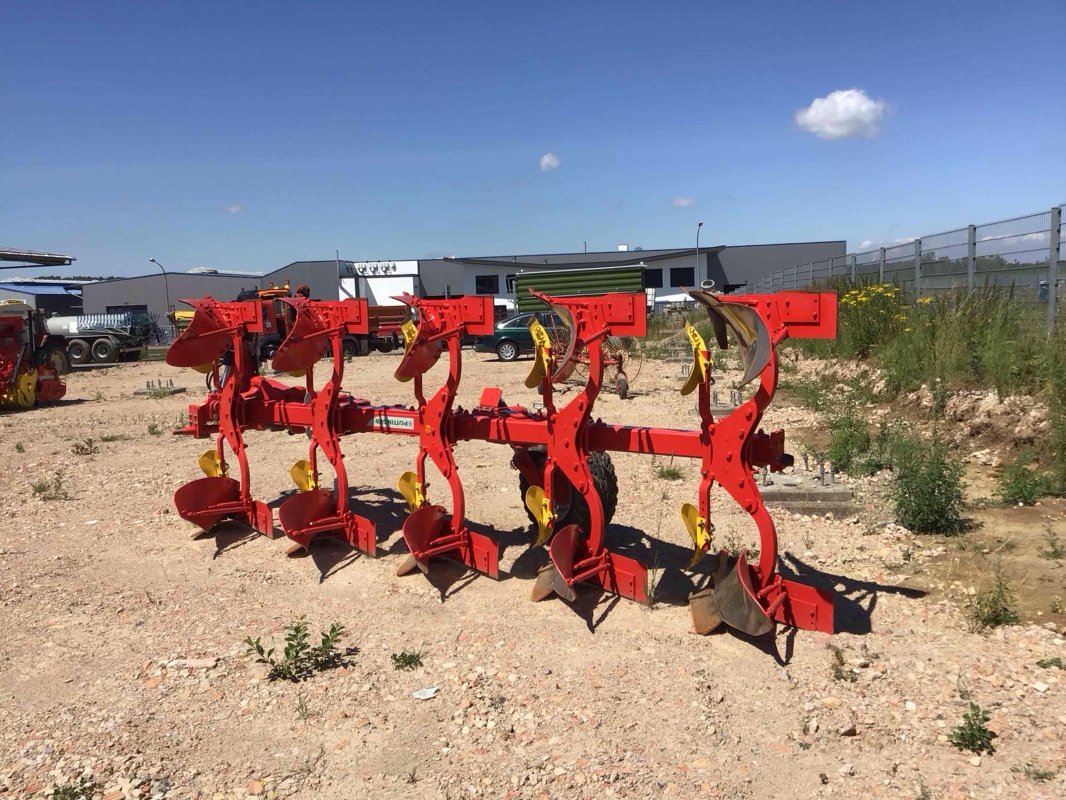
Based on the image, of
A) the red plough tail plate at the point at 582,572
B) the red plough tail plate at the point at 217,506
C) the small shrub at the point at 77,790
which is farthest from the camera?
the red plough tail plate at the point at 217,506

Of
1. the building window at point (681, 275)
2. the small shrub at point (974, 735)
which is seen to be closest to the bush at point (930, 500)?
the small shrub at point (974, 735)

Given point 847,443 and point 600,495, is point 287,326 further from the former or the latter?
point 847,443

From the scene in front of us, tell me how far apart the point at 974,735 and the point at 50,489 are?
8.65 meters

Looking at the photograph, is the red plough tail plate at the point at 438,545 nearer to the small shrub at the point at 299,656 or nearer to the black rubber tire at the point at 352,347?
the small shrub at the point at 299,656

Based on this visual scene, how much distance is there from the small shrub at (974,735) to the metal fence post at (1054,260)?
21.9 ft

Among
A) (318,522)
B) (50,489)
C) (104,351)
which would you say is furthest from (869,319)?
(104,351)

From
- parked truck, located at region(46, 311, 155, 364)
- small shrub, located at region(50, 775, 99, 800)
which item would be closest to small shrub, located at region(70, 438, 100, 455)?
small shrub, located at region(50, 775, 99, 800)

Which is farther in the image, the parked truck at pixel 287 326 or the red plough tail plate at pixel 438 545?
the parked truck at pixel 287 326

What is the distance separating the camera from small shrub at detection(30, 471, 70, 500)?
313 inches

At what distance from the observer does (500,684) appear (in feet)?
13.1

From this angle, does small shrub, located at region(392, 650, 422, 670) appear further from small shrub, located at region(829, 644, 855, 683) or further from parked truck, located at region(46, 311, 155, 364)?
parked truck, located at region(46, 311, 155, 364)

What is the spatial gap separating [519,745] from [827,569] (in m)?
2.74

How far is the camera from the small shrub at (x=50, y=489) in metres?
7.96

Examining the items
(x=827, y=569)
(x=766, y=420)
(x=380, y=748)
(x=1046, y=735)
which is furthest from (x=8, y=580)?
(x=766, y=420)
